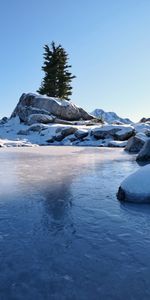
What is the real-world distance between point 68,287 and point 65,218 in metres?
3.05

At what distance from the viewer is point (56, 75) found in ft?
198

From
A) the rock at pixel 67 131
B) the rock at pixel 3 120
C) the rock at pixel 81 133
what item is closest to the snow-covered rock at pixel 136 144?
the rock at pixel 81 133

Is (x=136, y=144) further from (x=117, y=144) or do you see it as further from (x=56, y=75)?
(x=56, y=75)

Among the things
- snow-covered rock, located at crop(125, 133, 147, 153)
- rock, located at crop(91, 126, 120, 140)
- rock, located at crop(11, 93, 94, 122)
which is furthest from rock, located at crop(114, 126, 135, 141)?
rock, located at crop(11, 93, 94, 122)

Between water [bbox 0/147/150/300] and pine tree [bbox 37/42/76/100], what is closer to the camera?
water [bbox 0/147/150/300]

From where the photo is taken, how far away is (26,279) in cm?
427

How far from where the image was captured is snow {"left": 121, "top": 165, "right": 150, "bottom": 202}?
844 cm

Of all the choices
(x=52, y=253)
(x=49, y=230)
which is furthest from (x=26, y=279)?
(x=49, y=230)

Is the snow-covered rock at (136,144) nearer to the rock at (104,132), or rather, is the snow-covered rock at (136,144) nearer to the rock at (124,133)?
the rock at (124,133)

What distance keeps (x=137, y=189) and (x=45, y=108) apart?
40.9m

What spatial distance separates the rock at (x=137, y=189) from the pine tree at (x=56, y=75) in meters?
52.0

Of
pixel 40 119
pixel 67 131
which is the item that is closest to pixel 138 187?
pixel 67 131

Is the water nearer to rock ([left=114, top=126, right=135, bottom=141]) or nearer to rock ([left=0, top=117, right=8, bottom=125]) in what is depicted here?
rock ([left=114, top=126, right=135, bottom=141])

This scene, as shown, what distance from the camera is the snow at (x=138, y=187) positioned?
27.7 feet
